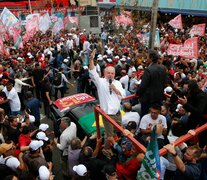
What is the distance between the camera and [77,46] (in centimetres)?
1830

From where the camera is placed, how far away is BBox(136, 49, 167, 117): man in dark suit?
454 cm

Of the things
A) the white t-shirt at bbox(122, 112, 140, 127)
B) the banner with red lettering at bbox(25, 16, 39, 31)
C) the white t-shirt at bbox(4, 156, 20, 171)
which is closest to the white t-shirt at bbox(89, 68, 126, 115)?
the white t-shirt at bbox(122, 112, 140, 127)

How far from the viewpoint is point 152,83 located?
15.0 ft

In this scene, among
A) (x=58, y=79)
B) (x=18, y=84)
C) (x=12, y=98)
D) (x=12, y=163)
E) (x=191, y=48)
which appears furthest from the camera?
(x=58, y=79)

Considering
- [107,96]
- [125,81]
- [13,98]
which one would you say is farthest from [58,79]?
[107,96]

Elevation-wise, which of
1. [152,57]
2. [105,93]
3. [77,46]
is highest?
[152,57]

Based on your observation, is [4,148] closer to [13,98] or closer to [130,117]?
[130,117]

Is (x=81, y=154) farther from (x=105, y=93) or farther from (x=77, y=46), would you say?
(x=77, y=46)

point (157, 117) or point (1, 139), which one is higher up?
point (157, 117)

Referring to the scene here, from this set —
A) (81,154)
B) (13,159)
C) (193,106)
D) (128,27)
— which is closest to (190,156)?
(193,106)

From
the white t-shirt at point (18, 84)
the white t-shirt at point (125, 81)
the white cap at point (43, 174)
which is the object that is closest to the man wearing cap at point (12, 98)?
the white t-shirt at point (18, 84)

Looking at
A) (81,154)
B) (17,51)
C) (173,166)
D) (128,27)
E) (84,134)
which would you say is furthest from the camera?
(128,27)

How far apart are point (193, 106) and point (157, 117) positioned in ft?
1.95

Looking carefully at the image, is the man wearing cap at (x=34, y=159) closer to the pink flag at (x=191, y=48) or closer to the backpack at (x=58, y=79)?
the backpack at (x=58, y=79)
